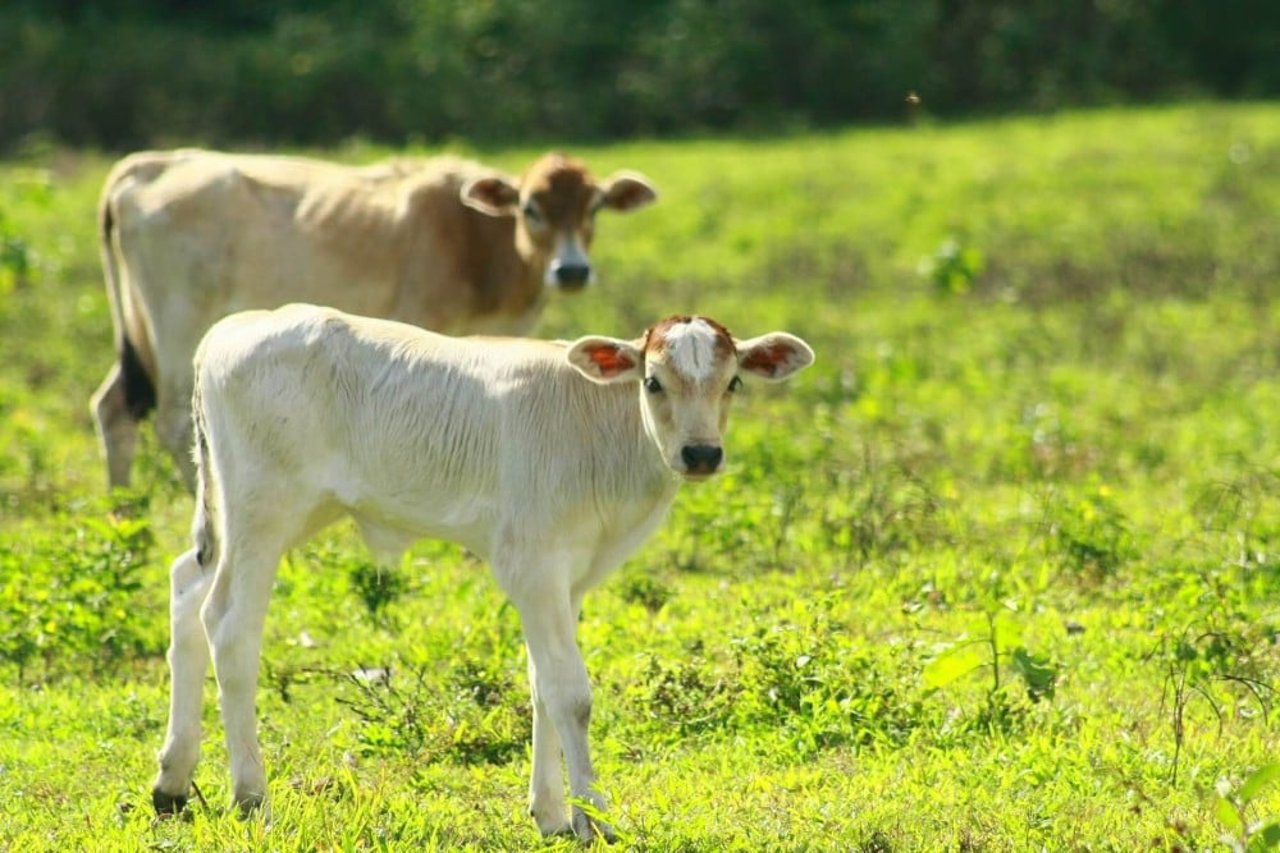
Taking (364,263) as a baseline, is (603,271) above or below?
below

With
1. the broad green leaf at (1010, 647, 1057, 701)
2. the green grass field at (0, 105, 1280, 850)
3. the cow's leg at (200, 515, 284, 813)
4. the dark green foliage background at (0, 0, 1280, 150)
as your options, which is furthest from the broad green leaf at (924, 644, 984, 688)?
the dark green foliage background at (0, 0, 1280, 150)

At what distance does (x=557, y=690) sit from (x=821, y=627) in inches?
65.9

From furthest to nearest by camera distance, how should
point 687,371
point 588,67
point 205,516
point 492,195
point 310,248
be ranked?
point 588,67 → point 492,195 → point 310,248 → point 205,516 → point 687,371

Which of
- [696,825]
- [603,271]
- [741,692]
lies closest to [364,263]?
[741,692]

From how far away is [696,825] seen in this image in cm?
589

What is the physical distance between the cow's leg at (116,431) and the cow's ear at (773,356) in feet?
16.6

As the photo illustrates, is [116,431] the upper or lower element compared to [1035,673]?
lower

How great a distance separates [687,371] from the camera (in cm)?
607

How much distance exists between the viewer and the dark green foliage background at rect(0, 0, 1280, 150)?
88.5 ft

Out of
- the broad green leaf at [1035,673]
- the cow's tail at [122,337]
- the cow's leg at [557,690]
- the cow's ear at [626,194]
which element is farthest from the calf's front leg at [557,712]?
the cow's ear at [626,194]

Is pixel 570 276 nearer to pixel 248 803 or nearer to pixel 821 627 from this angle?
pixel 821 627

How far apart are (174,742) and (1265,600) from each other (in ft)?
14.0

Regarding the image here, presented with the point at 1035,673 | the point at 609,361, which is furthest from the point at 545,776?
the point at 1035,673

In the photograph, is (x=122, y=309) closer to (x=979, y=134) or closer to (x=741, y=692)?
(x=741, y=692)
